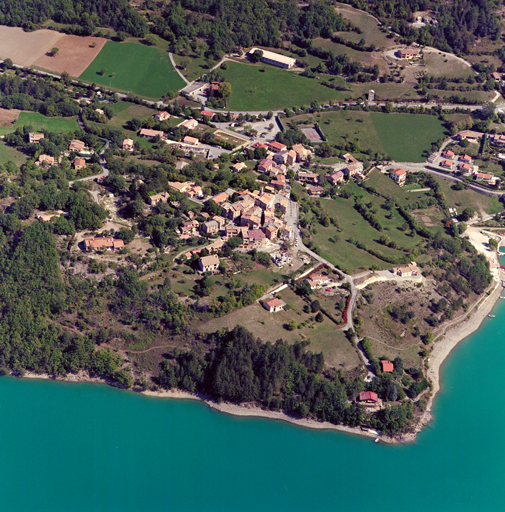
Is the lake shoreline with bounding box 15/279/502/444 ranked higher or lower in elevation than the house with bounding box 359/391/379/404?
lower

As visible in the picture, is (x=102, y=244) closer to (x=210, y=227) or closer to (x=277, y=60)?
(x=210, y=227)

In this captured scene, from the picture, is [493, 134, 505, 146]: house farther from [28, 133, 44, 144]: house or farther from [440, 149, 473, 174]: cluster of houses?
[28, 133, 44, 144]: house

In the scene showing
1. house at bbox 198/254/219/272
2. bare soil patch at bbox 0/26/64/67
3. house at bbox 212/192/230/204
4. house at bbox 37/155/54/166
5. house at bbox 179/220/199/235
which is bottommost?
house at bbox 198/254/219/272

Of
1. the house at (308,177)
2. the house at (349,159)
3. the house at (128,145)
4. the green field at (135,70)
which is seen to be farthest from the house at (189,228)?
the green field at (135,70)

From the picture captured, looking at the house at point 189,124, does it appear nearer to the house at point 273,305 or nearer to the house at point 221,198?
the house at point 221,198

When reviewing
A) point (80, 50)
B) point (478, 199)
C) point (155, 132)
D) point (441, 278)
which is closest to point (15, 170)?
point (155, 132)

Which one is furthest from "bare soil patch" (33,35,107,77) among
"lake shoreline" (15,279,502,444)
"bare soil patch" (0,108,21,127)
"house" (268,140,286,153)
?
"lake shoreline" (15,279,502,444)
